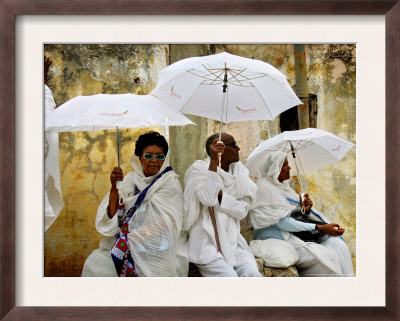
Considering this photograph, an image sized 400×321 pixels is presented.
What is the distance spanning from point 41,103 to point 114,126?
0.71 metres

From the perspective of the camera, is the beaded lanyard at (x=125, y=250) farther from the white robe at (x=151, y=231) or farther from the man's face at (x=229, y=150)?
the man's face at (x=229, y=150)

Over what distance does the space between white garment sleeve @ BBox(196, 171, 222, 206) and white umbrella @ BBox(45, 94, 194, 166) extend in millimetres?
525

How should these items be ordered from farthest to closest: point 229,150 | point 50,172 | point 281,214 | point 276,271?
point 281,214
point 229,150
point 276,271
point 50,172

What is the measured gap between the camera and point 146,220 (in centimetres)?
431

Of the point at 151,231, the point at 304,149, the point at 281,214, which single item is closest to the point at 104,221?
the point at 151,231

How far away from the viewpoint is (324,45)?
389cm

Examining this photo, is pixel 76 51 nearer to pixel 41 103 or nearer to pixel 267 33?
pixel 41 103

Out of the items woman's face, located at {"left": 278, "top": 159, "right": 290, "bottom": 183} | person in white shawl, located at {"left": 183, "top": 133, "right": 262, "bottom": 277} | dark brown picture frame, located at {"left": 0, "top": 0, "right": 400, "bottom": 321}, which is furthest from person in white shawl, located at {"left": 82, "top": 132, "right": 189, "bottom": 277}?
woman's face, located at {"left": 278, "top": 159, "right": 290, "bottom": 183}

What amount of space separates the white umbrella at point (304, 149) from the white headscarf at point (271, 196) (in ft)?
0.23

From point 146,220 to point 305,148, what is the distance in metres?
1.44

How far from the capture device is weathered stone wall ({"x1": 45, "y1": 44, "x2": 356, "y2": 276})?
3934 millimetres

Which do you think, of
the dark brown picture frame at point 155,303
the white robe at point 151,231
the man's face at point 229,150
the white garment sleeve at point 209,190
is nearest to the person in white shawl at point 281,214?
the man's face at point 229,150

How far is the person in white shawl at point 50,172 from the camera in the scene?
3.85 meters

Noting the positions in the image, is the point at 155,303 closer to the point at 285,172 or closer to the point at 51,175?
the point at 51,175
